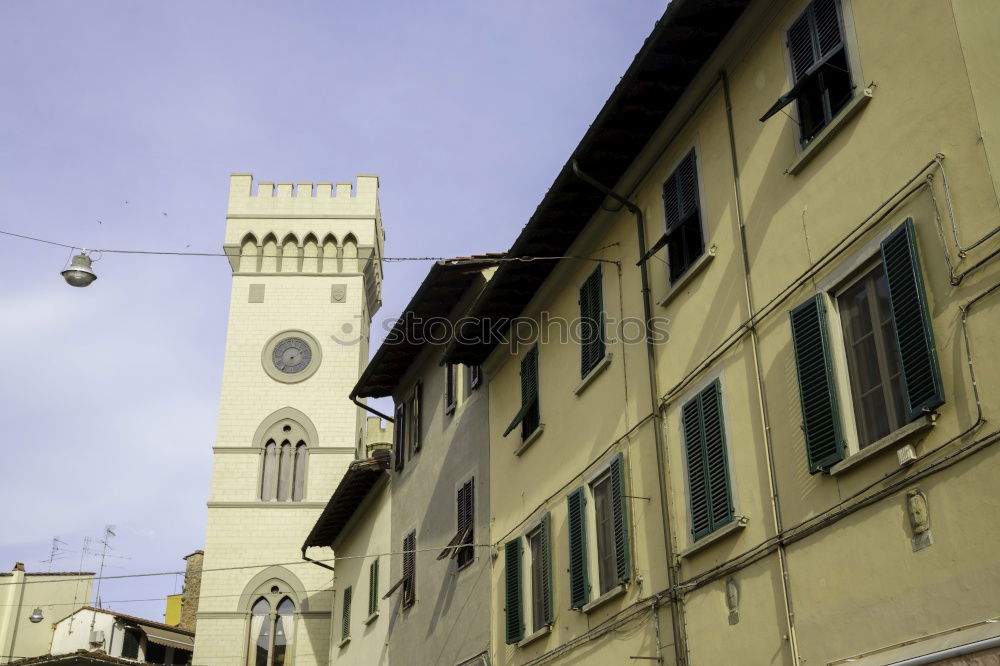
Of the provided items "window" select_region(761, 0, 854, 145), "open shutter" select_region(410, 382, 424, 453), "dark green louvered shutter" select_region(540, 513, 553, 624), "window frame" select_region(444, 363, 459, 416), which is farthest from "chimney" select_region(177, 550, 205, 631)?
"window" select_region(761, 0, 854, 145)

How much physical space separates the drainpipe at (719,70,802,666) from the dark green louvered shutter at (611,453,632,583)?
2.75 metres

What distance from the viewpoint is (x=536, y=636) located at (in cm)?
1400

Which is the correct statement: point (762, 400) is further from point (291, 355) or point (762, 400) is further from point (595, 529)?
point (291, 355)

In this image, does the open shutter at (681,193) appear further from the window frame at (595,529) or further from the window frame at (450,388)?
the window frame at (450,388)

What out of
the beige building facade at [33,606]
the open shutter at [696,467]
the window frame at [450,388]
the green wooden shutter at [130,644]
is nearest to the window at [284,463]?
the green wooden shutter at [130,644]

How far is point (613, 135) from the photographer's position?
1254cm

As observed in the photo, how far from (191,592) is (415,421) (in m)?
36.7

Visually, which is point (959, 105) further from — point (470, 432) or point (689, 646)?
point (470, 432)

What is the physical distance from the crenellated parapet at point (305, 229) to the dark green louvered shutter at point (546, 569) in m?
32.6

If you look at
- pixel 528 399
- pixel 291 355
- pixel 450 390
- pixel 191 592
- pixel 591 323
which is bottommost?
pixel 528 399

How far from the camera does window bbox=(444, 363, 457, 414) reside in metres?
19.7

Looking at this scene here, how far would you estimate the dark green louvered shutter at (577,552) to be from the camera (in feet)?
42.0

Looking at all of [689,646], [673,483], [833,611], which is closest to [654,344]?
[673,483]

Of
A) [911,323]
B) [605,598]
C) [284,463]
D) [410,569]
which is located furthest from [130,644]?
[911,323]
